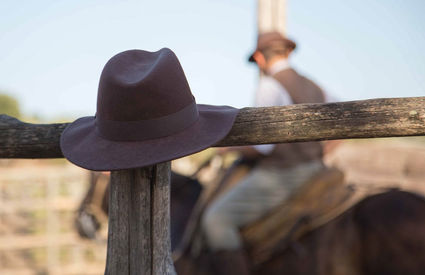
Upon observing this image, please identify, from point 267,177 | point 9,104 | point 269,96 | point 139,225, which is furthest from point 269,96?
point 9,104

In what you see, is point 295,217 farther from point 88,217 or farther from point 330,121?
point 88,217

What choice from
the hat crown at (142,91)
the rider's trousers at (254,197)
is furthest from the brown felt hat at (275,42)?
the hat crown at (142,91)

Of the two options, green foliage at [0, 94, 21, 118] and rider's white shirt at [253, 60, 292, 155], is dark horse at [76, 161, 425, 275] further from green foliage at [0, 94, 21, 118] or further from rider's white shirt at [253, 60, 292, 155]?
green foliage at [0, 94, 21, 118]

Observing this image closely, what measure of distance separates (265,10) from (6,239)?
5795 millimetres

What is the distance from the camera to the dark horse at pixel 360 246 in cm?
239

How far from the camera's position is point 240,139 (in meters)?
1.28

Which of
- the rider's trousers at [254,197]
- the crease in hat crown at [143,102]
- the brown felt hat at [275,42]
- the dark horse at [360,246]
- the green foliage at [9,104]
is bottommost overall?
the dark horse at [360,246]

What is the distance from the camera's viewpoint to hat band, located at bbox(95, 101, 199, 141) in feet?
3.75

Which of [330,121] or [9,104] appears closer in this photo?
[330,121]

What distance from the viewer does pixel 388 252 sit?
2432 millimetres

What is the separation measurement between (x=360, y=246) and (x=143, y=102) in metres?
1.91

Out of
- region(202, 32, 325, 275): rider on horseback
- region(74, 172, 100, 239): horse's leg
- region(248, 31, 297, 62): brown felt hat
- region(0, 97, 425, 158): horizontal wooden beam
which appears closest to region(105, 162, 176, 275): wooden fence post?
region(0, 97, 425, 158): horizontal wooden beam

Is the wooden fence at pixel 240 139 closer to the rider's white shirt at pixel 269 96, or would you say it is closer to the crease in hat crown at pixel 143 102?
the crease in hat crown at pixel 143 102

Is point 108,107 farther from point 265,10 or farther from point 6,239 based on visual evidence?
point 6,239
